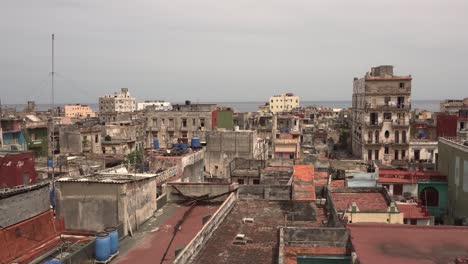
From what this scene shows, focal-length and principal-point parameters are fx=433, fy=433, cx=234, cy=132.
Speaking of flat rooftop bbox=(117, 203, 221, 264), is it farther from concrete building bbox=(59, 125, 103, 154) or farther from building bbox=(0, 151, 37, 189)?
concrete building bbox=(59, 125, 103, 154)

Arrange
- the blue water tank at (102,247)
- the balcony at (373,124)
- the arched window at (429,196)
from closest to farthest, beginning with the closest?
the blue water tank at (102,247) < the arched window at (429,196) < the balcony at (373,124)

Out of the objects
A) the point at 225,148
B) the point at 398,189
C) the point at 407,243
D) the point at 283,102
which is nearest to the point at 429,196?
the point at 398,189

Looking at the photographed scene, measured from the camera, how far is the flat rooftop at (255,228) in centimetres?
1708

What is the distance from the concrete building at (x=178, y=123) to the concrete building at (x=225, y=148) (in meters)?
16.2

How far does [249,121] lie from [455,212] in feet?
164

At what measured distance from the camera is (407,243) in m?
14.6

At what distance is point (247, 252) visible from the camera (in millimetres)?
17594

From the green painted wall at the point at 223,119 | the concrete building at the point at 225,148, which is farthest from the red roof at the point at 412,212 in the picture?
the green painted wall at the point at 223,119

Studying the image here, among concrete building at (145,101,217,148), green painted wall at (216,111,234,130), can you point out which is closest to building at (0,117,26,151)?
concrete building at (145,101,217,148)

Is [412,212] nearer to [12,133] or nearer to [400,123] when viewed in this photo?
[400,123]

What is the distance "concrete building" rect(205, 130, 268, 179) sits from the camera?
50062 mm

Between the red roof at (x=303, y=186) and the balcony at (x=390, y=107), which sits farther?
the balcony at (x=390, y=107)

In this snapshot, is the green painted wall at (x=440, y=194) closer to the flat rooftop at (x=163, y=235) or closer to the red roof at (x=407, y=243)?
the flat rooftop at (x=163, y=235)

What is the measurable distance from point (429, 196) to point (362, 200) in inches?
663
